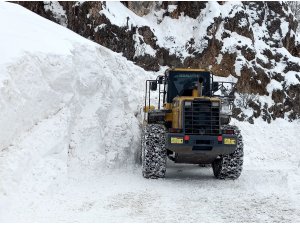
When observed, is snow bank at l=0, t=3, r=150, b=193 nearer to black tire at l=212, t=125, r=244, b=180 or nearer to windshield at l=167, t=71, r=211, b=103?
windshield at l=167, t=71, r=211, b=103

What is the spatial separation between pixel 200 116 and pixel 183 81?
2.13m

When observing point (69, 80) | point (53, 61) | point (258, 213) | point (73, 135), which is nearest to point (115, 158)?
point (73, 135)

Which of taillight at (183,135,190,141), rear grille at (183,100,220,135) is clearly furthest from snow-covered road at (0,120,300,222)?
rear grille at (183,100,220,135)

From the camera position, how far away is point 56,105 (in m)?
10.7

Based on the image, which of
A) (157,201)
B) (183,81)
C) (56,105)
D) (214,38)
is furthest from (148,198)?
(214,38)

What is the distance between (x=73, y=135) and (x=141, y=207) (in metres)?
4.02

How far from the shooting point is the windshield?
12.2m

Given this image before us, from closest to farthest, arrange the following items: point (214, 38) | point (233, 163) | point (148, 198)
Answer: point (148, 198) < point (233, 163) < point (214, 38)

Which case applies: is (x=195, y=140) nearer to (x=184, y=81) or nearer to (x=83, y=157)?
(x=184, y=81)

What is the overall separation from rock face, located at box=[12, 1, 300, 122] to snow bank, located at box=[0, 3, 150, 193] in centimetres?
1234

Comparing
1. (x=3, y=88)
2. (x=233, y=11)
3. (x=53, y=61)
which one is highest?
(x=233, y=11)

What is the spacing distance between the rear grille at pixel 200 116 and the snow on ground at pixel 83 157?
1586mm

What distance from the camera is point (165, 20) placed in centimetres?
3234

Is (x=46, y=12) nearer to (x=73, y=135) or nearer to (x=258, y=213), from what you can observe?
(x=73, y=135)
